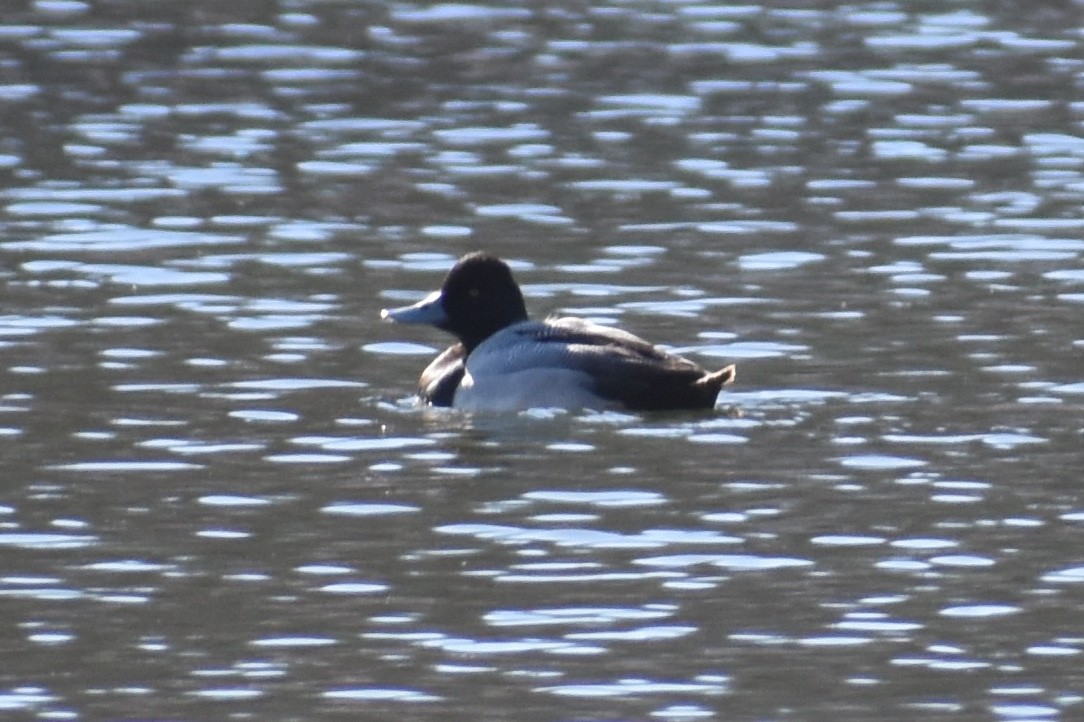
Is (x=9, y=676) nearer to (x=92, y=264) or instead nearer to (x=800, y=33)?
(x=92, y=264)

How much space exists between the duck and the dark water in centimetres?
18

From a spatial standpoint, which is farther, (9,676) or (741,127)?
(741,127)

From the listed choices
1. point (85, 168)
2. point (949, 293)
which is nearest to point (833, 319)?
point (949, 293)

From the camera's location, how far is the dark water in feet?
28.8

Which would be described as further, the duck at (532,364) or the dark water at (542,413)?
the duck at (532,364)

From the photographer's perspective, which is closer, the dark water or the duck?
the dark water

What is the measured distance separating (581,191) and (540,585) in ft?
30.6

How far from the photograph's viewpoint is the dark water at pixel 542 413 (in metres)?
8.79

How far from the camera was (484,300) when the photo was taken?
1408 cm

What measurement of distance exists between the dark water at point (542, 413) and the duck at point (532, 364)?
0.18 m

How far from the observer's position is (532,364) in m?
13.2

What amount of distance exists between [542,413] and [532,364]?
26 cm

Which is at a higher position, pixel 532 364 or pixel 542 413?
pixel 532 364

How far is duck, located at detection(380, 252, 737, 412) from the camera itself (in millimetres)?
12828
